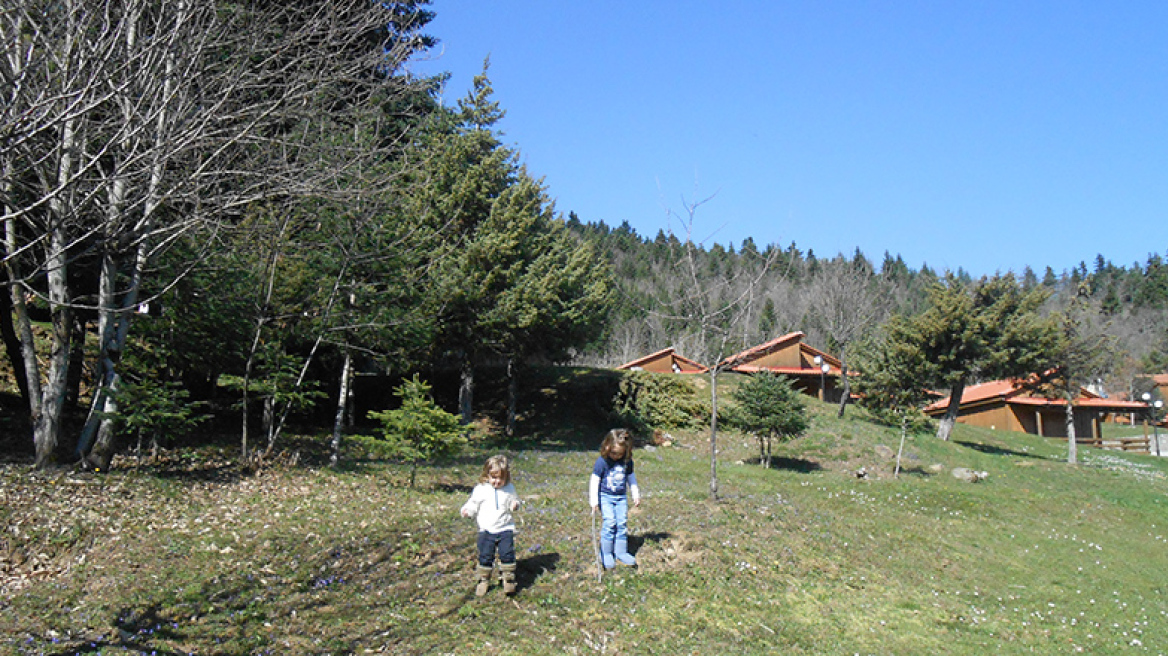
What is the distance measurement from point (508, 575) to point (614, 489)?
159 centimetres

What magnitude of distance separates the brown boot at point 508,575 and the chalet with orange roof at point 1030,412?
1934 inches

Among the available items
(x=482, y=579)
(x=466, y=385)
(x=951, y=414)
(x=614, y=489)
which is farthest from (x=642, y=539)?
(x=951, y=414)

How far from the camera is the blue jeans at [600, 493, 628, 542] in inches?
329

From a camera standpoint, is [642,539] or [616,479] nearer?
[616,479]

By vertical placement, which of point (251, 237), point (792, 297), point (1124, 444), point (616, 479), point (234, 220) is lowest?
point (1124, 444)

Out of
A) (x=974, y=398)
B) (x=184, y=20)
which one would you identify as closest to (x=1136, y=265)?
(x=974, y=398)

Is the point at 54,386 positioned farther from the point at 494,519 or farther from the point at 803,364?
the point at 803,364

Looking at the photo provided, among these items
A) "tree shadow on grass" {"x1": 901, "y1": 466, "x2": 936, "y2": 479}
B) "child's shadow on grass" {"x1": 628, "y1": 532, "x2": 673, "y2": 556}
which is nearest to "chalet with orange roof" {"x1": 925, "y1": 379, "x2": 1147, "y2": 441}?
"tree shadow on grass" {"x1": 901, "y1": 466, "x2": 936, "y2": 479}

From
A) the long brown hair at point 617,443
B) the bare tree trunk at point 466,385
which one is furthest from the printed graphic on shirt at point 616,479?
the bare tree trunk at point 466,385

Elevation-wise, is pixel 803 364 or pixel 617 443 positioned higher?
pixel 803 364

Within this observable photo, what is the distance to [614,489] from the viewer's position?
8336 millimetres

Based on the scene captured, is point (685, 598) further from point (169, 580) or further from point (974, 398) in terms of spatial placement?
point (974, 398)

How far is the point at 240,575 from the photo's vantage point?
318 inches

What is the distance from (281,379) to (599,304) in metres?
13.9
